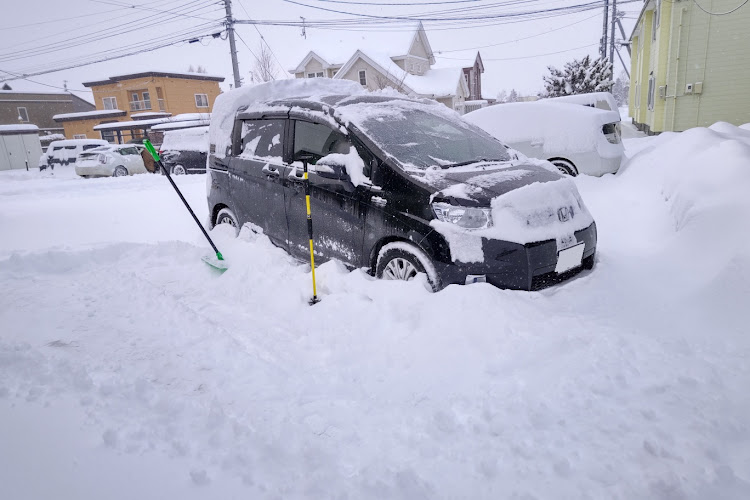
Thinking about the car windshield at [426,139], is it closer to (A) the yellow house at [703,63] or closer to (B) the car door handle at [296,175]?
(B) the car door handle at [296,175]

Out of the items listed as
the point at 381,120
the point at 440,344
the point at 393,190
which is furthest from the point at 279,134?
the point at 440,344

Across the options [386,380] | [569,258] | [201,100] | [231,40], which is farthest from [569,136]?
[201,100]

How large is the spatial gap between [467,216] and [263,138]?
2723 millimetres

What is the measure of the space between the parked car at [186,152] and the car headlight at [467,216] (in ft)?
47.2

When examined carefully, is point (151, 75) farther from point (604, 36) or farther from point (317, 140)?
point (317, 140)

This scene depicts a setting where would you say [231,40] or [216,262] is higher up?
[231,40]

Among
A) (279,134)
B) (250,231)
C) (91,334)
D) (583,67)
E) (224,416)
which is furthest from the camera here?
(583,67)

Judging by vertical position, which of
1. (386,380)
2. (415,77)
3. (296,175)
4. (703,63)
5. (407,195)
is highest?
(415,77)

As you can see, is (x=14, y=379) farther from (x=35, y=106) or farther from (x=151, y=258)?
(x=35, y=106)

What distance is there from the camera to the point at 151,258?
5.38 m

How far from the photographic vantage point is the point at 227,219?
5.81m

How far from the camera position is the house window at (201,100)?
41625 mm

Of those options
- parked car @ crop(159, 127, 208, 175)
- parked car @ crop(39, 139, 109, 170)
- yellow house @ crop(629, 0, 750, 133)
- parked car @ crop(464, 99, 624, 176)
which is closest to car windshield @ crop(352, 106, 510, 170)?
parked car @ crop(464, 99, 624, 176)

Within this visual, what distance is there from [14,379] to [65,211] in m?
7.68
